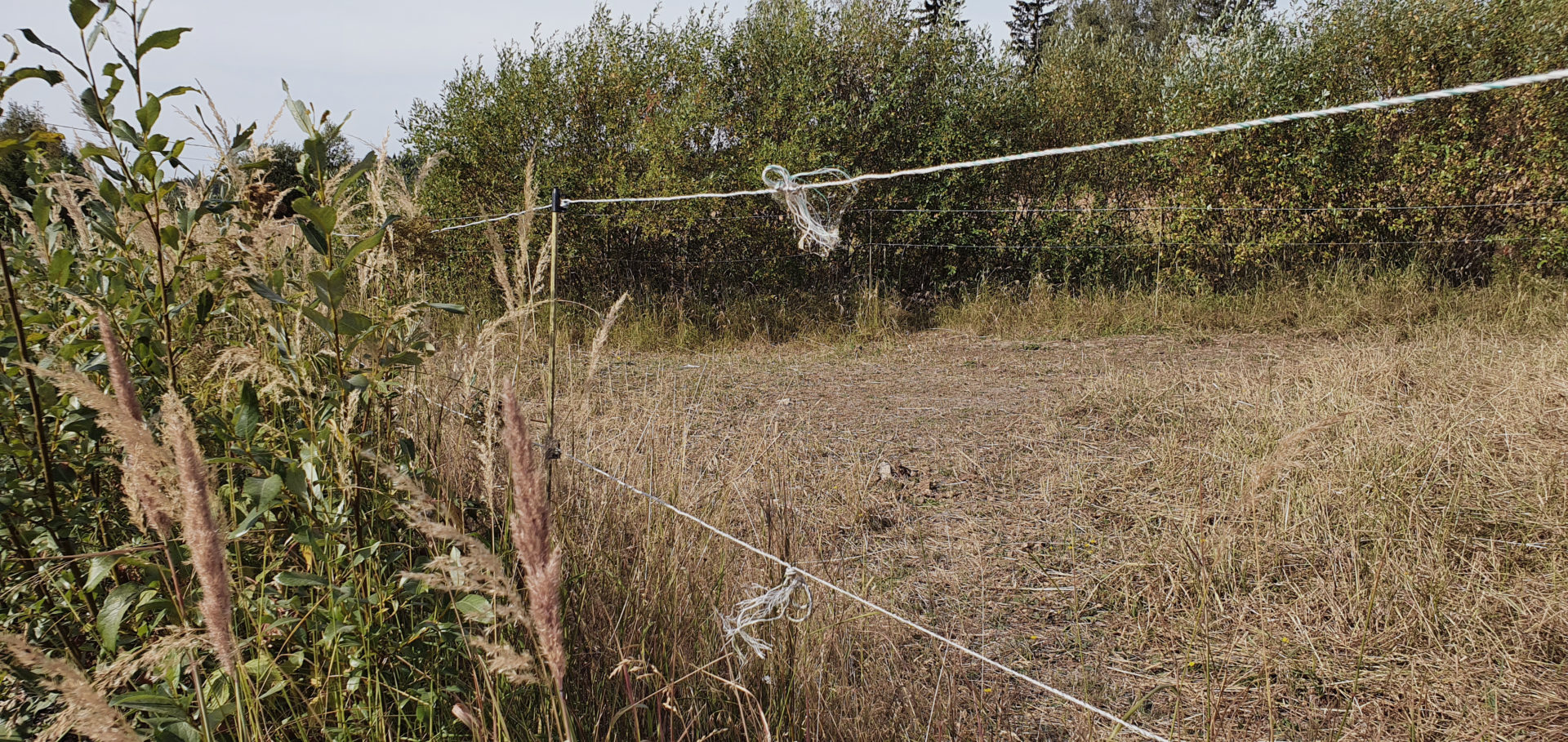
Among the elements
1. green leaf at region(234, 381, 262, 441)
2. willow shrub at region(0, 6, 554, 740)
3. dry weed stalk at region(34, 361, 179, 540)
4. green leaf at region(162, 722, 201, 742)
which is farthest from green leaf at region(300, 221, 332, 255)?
green leaf at region(162, 722, 201, 742)

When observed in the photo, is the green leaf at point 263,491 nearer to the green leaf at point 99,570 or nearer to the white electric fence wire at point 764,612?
the green leaf at point 99,570

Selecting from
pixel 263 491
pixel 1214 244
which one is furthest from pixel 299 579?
pixel 1214 244

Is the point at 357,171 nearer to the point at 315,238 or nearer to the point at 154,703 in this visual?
the point at 315,238

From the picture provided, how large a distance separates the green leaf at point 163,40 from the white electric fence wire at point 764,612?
4.28 ft

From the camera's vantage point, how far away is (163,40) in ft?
4.56

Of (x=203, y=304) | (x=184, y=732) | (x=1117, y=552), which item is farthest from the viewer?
(x=1117, y=552)

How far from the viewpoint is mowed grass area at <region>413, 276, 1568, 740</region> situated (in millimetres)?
1693

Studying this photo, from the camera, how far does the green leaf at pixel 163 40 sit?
138cm

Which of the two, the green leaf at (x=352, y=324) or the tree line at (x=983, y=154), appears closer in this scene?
the green leaf at (x=352, y=324)

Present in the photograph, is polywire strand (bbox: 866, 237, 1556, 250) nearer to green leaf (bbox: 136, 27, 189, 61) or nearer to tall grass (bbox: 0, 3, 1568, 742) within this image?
tall grass (bbox: 0, 3, 1568, 742)

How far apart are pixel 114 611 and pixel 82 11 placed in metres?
0.92

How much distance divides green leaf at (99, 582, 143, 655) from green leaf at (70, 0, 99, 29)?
875 mm

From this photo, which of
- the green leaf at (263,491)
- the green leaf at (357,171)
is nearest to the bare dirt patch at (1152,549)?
the green leaf at (263,491)

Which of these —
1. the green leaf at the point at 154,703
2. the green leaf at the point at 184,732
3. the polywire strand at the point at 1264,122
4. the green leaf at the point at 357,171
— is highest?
the polywire strand at the point at 1264,122
